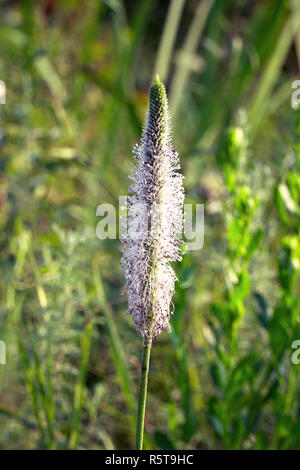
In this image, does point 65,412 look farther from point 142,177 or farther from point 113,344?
point 142,177

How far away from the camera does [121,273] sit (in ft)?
5.39

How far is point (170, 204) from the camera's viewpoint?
25.2 inches

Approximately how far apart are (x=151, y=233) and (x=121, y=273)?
1014 millimetres

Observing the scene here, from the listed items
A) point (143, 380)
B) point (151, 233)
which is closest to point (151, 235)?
point (151, 233)

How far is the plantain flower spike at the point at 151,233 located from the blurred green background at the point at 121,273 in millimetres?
227

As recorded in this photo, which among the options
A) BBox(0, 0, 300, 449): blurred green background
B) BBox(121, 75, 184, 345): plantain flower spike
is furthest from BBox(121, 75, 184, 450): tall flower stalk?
BBox(0, 0, 300, 449): blurred green background

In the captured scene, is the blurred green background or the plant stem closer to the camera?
the plant stem

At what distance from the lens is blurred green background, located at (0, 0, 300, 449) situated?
1027 millimetres

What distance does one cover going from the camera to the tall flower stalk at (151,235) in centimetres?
62

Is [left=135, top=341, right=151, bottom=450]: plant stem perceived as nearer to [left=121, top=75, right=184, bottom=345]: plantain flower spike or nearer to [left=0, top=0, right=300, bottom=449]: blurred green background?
[left=121, top=75, right=184, bottom=345]: plantain flower spike

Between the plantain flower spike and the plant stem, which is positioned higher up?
the plantain flower spike

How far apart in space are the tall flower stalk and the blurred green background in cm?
23

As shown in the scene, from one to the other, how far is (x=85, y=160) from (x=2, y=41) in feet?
3.17

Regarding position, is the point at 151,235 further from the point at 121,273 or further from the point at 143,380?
the point at 121,273
